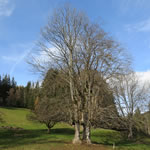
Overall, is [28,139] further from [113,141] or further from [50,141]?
[113,141]

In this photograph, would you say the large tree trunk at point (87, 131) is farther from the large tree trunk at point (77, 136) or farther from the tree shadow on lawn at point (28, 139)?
the tree shadow on lawn at point (28, 139)

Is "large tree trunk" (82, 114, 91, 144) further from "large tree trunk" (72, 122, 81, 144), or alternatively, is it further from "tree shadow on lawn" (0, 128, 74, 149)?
"tree shadow on lawn" (0, 128, 74, 149)

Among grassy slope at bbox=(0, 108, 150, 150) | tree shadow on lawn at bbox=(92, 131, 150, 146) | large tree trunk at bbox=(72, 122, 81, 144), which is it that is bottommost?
tree shadow on lawn at bbox=(92, 131, 150, 146)

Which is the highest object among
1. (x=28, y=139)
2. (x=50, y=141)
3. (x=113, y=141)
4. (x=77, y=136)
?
(x=77, y=136)

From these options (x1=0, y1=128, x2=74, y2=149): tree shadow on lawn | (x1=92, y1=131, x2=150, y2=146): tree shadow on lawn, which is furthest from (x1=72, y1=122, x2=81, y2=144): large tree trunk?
(x1=92, y1=131, x2=150, y2=146): tree shadow on lawn

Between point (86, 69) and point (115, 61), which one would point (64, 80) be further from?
point (115, 61)

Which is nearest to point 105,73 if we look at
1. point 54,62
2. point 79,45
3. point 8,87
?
point 79,45

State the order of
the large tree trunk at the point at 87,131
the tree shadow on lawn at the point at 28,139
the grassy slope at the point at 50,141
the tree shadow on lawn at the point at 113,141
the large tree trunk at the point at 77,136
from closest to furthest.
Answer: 1. the grassy slope at the point at 50,141
2. the large tree trunk at the point at 77,136
3. the large tree trunk at the point at 87,131
4. the tree shadow on lawn at the point at 28,139
5. the tree shadow on lawn at the point at 113,141

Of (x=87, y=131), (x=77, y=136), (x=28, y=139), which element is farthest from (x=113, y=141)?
(x=28, y=139)

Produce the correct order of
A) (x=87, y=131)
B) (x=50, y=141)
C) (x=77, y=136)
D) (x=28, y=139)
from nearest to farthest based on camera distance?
(x=77, y=136), (x=87, y=131), (x=50, y=141), (x=28, y=139)

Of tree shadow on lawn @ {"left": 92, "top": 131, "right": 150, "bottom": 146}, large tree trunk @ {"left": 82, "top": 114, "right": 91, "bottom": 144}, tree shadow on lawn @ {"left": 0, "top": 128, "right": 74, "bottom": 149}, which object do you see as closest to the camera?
Result: large tree trunk @ {"left": 82, "top": 114, "right": 91, "bottom": 144}

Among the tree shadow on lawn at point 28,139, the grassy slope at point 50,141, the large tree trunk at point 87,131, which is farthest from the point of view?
the tree shadow on lawn at point 28,139

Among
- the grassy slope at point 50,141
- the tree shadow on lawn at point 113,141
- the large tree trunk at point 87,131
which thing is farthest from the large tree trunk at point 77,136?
A: the tree shadow on lawn at point 113,141

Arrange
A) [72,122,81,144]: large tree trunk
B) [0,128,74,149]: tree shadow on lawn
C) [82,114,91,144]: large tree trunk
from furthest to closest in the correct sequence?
[0,128,74,149]: tree shadow on lawn, [82,114,91,144]: large tree trunk, [72,122,81,144]: large tree trunk
